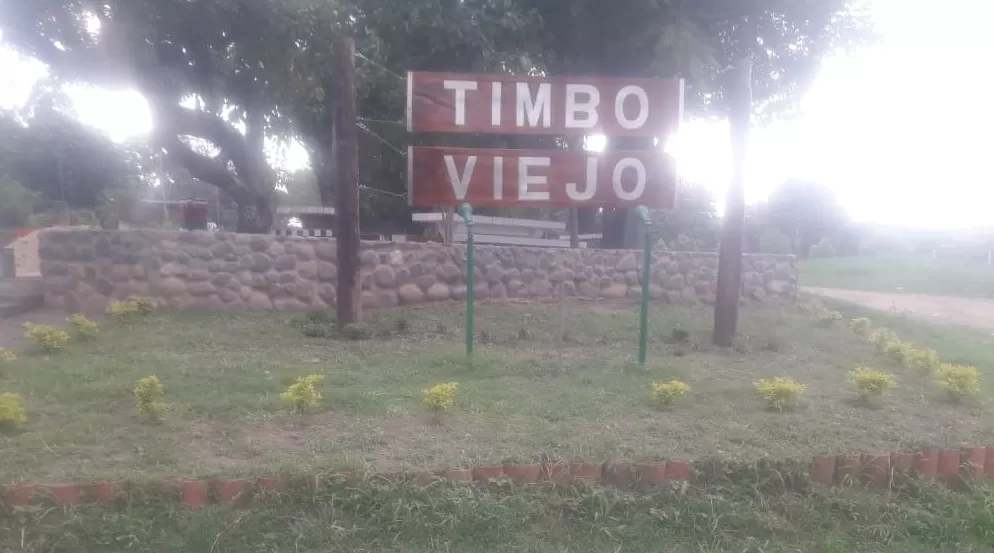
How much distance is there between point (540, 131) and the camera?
795 cm

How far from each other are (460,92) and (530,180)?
1.16 metres

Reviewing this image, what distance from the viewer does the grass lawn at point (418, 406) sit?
4.44 metres

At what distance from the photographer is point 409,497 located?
13.5ft

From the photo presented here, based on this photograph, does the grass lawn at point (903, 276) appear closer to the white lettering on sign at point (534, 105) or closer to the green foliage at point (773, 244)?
the green foliage at point (773, 244)

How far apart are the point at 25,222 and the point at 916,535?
83.5 ft

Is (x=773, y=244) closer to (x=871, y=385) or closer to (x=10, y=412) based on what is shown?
(x=871, y=385)

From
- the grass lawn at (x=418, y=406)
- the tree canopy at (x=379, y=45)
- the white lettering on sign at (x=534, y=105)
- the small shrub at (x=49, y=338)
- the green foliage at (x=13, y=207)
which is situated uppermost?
the tree canopy at (x=379, y=45)

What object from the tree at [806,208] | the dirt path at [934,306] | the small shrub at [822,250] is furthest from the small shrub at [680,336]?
the tree at [806,208]

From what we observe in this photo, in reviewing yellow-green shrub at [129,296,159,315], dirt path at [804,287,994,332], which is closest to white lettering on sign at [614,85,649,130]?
yellow-green shrub at [129,296,159,315]

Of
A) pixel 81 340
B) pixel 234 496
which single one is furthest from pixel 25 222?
pixel 234 496

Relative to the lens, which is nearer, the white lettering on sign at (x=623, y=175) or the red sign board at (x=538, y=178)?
the red sign board at (x=538, y=178)

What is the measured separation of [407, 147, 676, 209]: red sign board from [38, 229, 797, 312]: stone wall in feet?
3.80

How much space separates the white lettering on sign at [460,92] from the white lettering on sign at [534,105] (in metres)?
0.51

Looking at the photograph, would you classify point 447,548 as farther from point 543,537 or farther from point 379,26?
point 379,26
